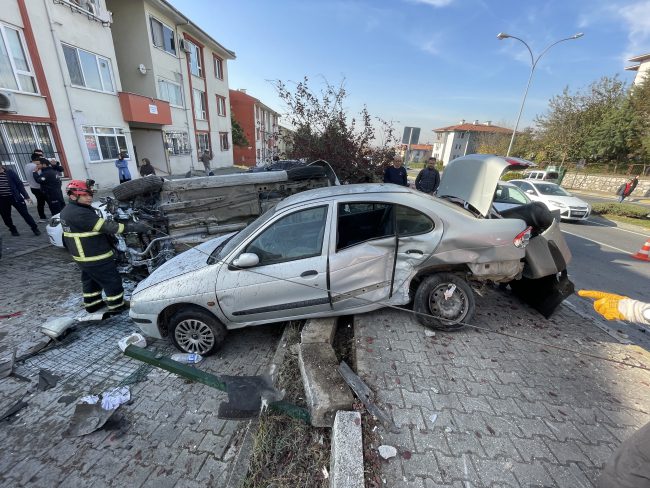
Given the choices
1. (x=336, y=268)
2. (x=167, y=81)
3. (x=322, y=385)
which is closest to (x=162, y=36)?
(x=167, y=81)

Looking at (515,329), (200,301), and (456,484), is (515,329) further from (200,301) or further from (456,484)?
(200,301)

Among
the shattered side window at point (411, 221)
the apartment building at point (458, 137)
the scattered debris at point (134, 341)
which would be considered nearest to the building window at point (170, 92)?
the scattered debris at point (134, 341)

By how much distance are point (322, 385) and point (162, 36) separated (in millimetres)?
20564

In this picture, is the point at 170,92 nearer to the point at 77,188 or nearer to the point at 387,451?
the point at 77,188

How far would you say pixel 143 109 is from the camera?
13594mm

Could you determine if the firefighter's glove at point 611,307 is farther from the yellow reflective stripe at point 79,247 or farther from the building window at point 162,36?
the building window at point 162,36

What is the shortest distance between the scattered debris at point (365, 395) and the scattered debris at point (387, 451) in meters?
0.13

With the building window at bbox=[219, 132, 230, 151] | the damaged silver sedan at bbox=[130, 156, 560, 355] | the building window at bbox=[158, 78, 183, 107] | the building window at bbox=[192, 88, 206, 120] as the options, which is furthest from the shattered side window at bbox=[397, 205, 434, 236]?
the building window at bbox=[219, 132, 230, 151]

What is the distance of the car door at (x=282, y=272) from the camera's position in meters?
2.88

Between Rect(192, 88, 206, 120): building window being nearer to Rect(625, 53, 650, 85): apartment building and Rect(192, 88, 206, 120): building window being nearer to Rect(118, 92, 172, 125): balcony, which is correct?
Rect(118, 92, 172, 125): balcony

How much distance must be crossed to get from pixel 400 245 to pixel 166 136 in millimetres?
18271

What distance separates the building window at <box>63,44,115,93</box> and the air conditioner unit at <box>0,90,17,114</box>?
9.46 ft

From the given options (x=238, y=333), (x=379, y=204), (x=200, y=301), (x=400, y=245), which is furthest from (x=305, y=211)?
(x=238, y=333)

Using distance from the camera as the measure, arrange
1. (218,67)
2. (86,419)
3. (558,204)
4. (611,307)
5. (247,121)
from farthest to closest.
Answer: (247,121), (218,67), (558,204), (86,419), (611,307)
